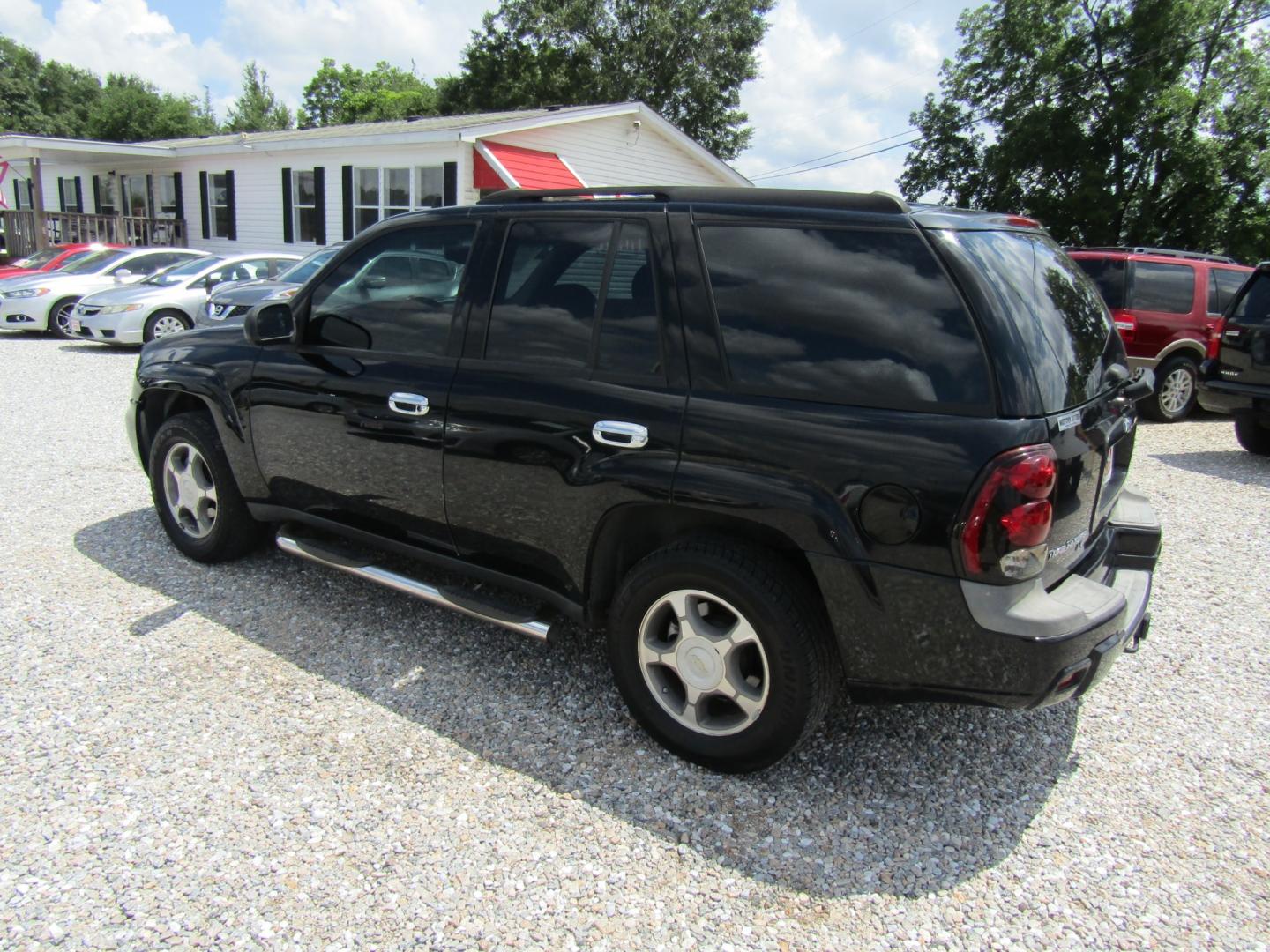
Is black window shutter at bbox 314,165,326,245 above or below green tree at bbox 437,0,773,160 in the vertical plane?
below

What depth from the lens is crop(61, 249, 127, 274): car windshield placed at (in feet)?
50.7

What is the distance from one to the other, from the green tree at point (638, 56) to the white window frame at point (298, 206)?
1709cm

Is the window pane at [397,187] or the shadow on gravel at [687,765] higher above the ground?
the window pane at [397,187]

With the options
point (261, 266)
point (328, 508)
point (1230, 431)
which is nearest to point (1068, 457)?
point (328, 508)

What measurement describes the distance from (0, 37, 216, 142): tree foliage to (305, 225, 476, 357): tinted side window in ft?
167

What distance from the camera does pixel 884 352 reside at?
250 centimetres

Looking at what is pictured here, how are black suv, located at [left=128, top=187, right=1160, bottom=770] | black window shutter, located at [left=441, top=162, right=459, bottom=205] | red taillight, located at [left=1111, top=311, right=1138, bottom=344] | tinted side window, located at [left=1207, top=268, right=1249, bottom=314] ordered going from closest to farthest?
black suv, located at [left=128, top=187, right=1160, bottom=770] < red taillight, located at [left=1111, top=311, right=1138, bottom=344] < tinted side window, located at [left=1207, top=268, right=1249, bottom=314] < black window shutter, located at [left=441, top=162, right=459, bottom=205]

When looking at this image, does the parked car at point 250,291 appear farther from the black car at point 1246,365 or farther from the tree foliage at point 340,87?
the tree foliage at point 340,87

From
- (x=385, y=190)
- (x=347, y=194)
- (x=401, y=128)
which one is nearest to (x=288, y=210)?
(x=347, y=194)

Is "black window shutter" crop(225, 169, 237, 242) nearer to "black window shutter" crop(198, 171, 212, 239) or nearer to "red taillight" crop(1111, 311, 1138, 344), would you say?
"black window shutter" crop(198, 171, 212, 239)

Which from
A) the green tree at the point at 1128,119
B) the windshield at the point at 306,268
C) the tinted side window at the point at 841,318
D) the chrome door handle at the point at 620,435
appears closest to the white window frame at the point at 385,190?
the windshield at the point at 306,268

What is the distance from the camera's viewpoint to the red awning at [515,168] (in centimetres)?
1579

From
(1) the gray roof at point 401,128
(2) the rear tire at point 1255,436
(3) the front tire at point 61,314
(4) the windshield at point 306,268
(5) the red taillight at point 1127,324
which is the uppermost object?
(1) the gray roof at point 401,128

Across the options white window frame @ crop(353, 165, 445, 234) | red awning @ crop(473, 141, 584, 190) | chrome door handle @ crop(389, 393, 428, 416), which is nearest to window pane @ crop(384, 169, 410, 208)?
white window frame @ crop(353, 165, 445, 234)
